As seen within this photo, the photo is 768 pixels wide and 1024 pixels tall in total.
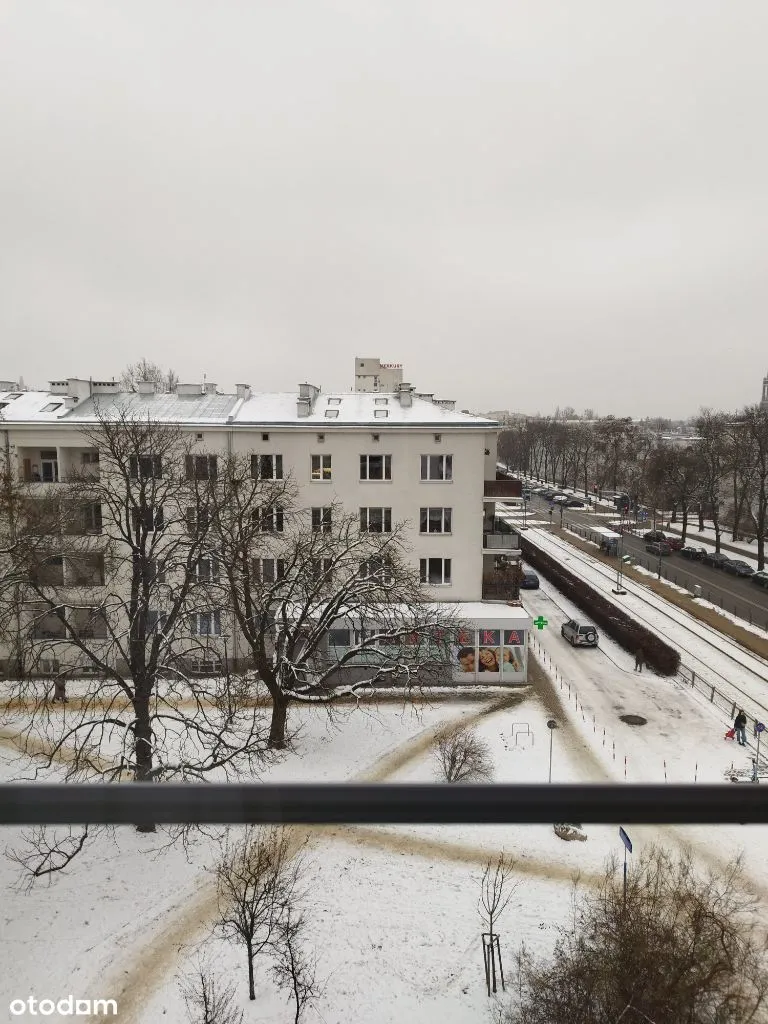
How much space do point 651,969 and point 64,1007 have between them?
231 inches

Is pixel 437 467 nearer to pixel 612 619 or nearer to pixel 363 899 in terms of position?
pixel 612 619

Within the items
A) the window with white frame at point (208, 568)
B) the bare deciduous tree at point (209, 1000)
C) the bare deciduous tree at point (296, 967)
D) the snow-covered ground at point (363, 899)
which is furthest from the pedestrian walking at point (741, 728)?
the window with white frame at point (208, 568)

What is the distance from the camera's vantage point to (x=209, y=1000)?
6.15 metres

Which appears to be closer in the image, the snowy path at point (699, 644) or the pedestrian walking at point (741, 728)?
the pedestrian walking at point (741, 728)

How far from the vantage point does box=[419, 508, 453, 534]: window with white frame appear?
17.3m

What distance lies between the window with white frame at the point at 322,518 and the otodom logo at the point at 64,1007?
415 inches

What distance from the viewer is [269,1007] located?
6.31 m

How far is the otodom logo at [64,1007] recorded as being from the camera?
604cm

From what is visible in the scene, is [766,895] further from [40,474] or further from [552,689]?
[40,474]

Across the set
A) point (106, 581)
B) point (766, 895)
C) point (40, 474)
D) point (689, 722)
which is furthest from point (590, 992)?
point (40, 474)

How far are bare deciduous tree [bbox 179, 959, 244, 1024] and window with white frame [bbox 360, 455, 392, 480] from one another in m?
12.2

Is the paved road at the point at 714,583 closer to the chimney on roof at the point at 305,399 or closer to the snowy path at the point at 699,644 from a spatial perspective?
the snowy path at the point at 699,644

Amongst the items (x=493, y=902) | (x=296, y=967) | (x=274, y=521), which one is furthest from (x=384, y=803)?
(x=274, y=521)

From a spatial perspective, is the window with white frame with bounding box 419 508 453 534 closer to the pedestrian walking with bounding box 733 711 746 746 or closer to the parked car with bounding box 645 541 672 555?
the pedestrian walking with bounding box 733 711 746 746
